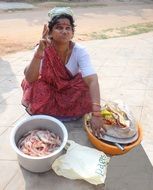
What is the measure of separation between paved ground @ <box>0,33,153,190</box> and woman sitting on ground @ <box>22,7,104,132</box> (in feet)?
0.82

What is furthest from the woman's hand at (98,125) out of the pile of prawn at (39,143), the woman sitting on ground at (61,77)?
the pile of prawn at (39,143)

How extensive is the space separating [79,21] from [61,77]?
31.3 ft

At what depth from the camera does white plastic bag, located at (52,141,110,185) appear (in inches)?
96.0

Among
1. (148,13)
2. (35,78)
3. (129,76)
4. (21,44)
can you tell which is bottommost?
(148,13)

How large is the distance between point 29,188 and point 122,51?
4560mm

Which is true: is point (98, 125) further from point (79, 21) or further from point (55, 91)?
point (79, 21)

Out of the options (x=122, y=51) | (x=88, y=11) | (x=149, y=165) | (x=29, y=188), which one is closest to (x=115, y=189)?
(x=149, y=165)

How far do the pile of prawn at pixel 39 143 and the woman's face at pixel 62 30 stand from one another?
2.46 ft

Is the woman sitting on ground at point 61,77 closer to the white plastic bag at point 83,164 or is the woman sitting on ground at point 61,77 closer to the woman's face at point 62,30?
the woman's face at point 62,30

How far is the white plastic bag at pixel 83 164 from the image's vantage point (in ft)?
8.00

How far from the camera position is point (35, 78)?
9.66 feet

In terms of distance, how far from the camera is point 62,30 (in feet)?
9.40

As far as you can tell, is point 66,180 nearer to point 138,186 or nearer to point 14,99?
point 138,186

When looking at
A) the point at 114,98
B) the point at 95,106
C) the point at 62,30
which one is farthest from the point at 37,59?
the point at 114,98
